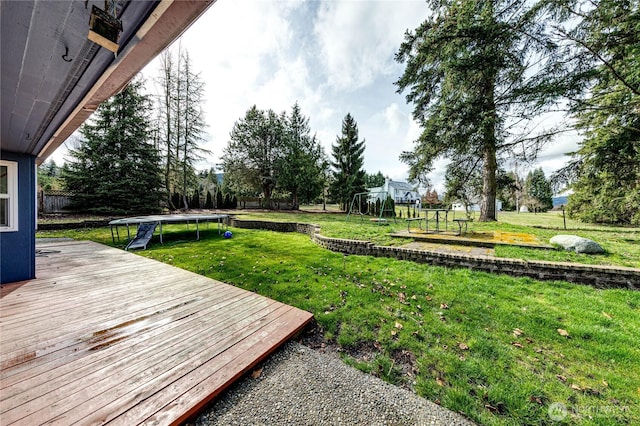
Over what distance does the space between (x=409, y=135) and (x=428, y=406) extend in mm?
13259

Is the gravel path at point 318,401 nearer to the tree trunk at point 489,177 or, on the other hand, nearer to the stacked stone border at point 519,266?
the stacked stone border at point 519,266

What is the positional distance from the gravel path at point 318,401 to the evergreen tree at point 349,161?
19.4 metres

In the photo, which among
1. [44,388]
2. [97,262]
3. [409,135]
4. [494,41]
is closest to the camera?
[44,388]

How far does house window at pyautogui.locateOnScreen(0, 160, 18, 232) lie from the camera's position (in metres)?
3.47

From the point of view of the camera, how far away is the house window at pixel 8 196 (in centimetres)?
347

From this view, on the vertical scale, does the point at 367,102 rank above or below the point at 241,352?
above

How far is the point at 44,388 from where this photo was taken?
1.60 meters

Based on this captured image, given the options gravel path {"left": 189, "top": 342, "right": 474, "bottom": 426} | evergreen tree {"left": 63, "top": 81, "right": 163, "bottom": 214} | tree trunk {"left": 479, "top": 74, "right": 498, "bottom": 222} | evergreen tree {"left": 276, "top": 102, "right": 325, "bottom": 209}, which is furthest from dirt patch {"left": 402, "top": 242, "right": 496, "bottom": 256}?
evergreen tree {"left": 276, "top": 102, "right": 325, "bottom": 209}

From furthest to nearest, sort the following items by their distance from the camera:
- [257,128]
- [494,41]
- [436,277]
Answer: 1. [257,128]
2. [494,41]
3. [436,277]

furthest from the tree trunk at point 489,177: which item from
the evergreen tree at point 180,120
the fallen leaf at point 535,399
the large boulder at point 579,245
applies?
the evergreen tree at point 180,120

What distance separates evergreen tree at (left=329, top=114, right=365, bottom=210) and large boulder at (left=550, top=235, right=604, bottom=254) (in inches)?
627

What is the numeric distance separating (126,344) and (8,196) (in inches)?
143

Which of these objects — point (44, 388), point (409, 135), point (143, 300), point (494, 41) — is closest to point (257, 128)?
point (409, 135)

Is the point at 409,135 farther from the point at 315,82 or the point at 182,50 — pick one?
the point at 182,50
